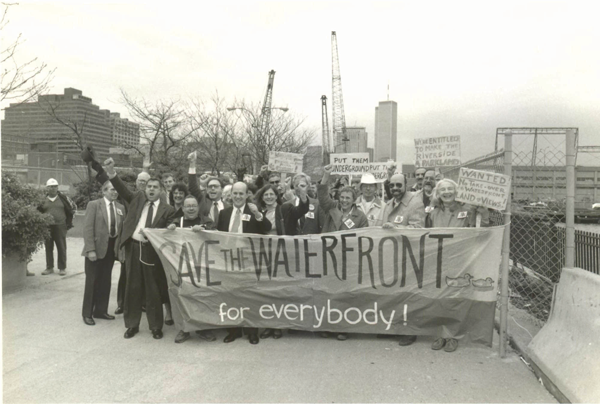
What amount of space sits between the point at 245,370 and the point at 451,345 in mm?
2219

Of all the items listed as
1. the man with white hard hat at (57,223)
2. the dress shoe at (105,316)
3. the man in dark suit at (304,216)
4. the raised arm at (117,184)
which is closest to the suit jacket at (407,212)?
the man in dark suit at (304,216)

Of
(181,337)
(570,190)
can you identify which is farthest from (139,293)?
(570,190)

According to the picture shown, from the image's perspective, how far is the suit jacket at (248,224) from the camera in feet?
18.2

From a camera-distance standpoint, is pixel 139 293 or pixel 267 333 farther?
pixel 139 293

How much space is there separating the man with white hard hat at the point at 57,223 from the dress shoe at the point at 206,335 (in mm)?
4942

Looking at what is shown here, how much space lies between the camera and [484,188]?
15.3 feet

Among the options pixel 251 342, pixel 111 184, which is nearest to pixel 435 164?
pixel 251 342

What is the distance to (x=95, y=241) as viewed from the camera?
614cm

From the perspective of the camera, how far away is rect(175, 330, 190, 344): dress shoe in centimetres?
523

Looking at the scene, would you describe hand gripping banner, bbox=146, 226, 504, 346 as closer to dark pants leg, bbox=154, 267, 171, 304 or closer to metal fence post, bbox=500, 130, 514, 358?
metal fence post, bbox=500, 130, 514, 358

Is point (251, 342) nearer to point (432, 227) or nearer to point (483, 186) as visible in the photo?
point (432, 227)

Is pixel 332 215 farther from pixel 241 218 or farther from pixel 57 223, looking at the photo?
pixel 57 223

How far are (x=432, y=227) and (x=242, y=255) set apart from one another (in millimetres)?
2266

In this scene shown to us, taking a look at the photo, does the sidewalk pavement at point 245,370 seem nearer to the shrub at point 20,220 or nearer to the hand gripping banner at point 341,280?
the hand gripping banner at point 341,280
